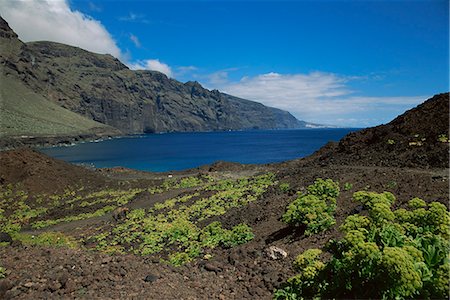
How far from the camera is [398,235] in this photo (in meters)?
5.57

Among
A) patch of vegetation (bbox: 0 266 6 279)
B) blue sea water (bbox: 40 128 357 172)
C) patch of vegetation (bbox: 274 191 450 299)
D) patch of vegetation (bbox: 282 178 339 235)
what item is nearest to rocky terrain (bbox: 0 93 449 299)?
patch of vegetation (bbox: 0 266 6 279)

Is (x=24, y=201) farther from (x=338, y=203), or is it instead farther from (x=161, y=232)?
(x=338, y=203)

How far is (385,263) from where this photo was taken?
445 centimetres

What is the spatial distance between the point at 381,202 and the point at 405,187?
759 centimetres

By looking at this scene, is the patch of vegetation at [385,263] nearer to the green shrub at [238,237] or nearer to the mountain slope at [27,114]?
the green shrub at [238,237]

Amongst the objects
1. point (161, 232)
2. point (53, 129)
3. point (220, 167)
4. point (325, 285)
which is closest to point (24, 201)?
point (161, 232)

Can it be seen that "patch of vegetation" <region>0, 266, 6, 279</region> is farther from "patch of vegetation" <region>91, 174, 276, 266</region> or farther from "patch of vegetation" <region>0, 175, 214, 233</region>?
"patch of vegetation" <region>0, 175, 214, 233</region>

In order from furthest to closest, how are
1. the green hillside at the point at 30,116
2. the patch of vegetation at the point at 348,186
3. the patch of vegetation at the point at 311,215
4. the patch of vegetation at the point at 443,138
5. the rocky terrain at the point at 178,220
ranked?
1. the green hillside at the point at 30,116
2. the patch of vegetation at the point at 443,138
3. the patch of vegetation at the point at 348,186
4. the patch of vegetation at the point at 311,215
5. the rocky terrain at the point at 178,220

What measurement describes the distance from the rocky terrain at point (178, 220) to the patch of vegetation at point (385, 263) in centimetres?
179

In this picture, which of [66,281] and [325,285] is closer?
[325,285]

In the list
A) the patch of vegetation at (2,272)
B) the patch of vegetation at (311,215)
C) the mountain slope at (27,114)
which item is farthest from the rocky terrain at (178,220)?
the mountain slope at (27,114)

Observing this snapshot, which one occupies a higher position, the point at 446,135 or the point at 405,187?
the point at 446,135

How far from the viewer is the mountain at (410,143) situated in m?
19.6

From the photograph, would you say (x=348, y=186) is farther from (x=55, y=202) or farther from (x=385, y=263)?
(x=55, y=202)
